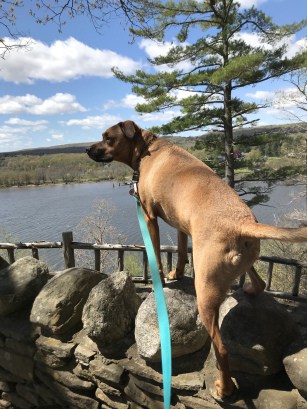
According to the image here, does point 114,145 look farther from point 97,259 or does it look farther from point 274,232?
point 274,232

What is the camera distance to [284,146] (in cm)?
1803

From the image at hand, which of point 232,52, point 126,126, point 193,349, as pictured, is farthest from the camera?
point 232,52

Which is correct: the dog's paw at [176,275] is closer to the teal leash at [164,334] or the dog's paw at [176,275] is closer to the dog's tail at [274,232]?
the teal leash at [164,334]

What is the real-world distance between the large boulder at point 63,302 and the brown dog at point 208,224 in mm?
916

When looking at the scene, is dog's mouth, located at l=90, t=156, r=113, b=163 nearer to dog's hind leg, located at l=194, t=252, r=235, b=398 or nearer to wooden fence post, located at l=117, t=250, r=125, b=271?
wooden fence post, located at l=117, t=250, r=125, b=271

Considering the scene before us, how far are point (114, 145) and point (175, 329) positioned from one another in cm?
190

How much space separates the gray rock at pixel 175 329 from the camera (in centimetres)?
262

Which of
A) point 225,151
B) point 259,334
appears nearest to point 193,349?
point 259,334

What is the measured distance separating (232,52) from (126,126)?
529 inches

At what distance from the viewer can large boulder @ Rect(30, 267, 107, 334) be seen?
10.4 ft

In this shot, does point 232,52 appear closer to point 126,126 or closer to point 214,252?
point 126,126

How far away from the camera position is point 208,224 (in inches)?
84.3

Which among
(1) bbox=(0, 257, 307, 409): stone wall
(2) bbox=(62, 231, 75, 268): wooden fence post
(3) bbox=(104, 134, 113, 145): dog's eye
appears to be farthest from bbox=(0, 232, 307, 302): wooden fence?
(3) bbox=(104, 134, 113, 145): dog's eye

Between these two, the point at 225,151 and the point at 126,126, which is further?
the point at 225,151
